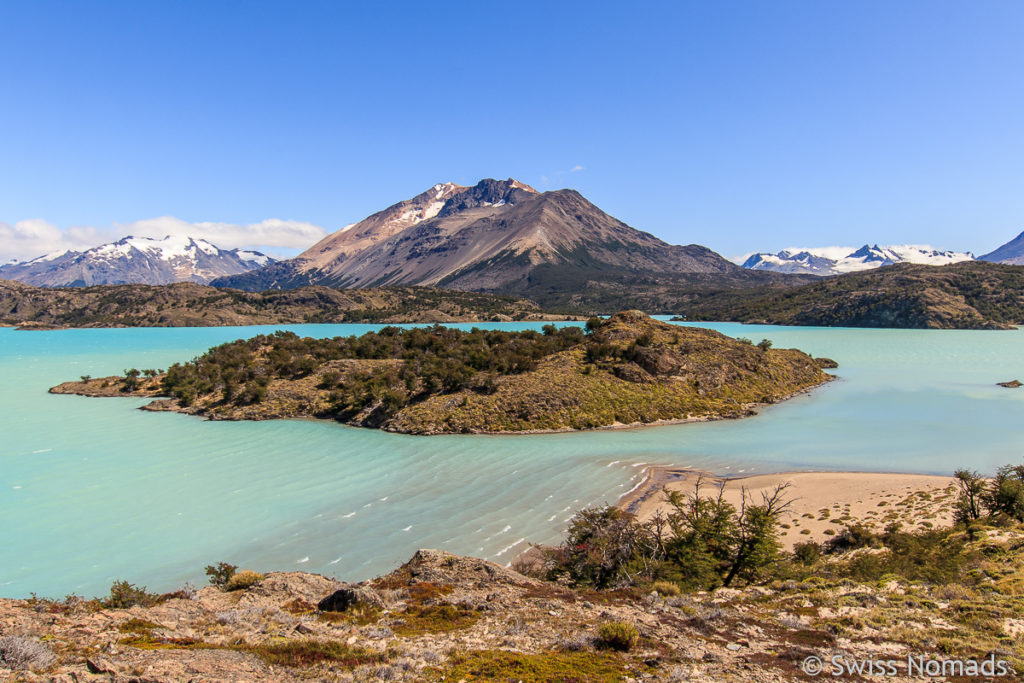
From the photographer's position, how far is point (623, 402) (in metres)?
40.4

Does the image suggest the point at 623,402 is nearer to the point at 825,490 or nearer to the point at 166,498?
the point at 825,490

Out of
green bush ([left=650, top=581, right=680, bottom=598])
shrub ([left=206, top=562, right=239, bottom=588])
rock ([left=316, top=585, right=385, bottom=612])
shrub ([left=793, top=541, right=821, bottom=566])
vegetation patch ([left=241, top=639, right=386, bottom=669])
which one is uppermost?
vegetation patch ([left=241, top=639, right=386, bottom=669])

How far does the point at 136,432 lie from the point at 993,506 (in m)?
47.8

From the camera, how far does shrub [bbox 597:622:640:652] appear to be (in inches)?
341

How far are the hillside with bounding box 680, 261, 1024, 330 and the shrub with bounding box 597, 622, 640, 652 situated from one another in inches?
7314

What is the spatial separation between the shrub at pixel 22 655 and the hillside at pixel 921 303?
19290cm

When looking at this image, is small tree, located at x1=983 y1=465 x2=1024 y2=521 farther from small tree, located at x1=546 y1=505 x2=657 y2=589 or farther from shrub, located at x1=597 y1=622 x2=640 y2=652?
shrub, located at x1=597 y1=622 x2=640 y2=652

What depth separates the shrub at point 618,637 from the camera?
8.66 metres

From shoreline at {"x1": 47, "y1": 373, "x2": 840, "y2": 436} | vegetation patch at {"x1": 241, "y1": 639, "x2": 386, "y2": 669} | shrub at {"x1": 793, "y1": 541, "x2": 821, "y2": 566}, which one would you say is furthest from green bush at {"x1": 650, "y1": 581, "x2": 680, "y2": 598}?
shoreline at {"x1": 47, "y1": 373, "x2": 840, "y2": 436}

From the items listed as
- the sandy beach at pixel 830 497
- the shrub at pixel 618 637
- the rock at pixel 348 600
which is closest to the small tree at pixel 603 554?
the shrub at pixel 618 637

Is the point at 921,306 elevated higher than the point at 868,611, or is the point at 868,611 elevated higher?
the point at 921,306

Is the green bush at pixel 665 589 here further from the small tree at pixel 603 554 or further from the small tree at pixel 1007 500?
the small tree at pixel 1007 500

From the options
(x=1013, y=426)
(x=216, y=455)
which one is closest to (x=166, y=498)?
(x=216, y=455)

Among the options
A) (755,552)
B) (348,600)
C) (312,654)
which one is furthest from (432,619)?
(755,552)
